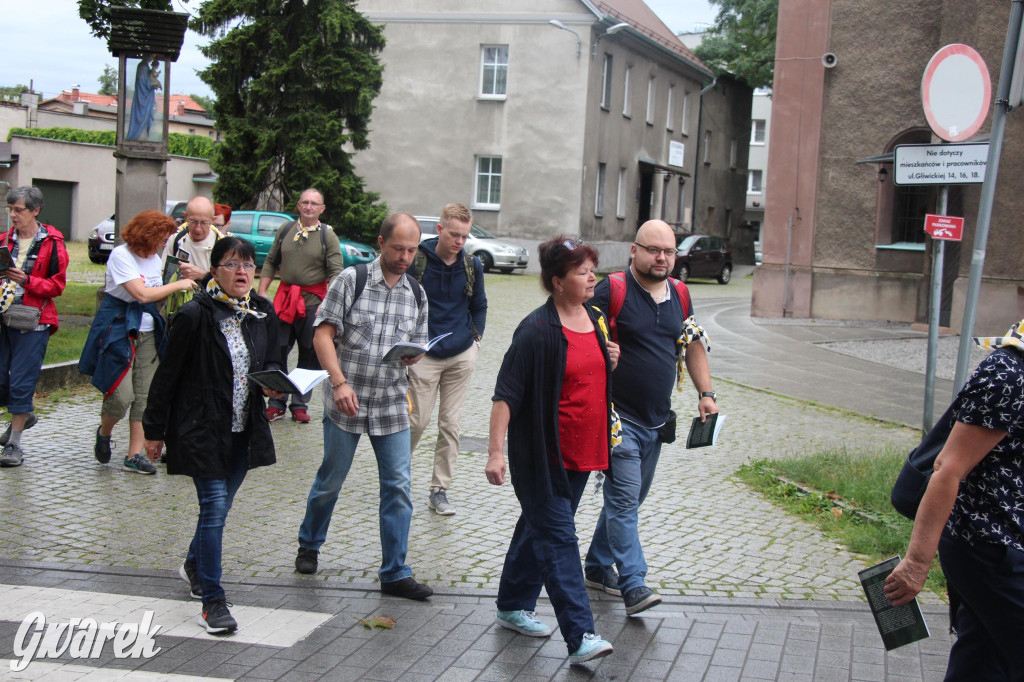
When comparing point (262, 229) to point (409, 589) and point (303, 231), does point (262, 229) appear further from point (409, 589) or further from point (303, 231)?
point (409, 589)

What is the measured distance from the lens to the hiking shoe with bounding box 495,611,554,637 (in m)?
4.89

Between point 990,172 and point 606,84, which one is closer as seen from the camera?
point 990,172

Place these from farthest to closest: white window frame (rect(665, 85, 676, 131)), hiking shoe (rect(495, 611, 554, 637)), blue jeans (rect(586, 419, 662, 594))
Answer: white window frame (rect(665, 85, 676, 131)) < blue jeans (rect(586, 419, 662, 594)) < hiking shoe (rect(495, 611, 554, 637))

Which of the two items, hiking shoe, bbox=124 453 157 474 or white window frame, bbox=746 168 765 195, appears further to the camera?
white window frame, bbox=746 168 765 195

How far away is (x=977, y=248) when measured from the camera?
20.7ft

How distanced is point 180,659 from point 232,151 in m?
24.0

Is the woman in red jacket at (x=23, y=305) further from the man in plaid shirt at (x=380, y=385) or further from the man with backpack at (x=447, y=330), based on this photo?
the man in plaid shirt at (x=380, y=385)

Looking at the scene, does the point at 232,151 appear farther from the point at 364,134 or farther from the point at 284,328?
the point at 284,328

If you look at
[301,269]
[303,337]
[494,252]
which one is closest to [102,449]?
[303,337]

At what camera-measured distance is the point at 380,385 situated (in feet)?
17.6

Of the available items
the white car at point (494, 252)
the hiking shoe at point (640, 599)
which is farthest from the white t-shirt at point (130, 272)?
the white car at point (494, 252)

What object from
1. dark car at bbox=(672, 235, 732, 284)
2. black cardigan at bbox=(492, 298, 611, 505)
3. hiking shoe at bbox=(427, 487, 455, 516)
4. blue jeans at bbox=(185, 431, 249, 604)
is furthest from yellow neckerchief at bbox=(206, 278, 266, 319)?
dark car at bbox=(672, 235, 732, 284)

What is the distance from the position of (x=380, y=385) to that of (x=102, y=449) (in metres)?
3.30

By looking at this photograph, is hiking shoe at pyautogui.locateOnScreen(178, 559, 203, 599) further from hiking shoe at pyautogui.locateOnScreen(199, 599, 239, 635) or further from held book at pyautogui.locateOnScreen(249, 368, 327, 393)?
held book at pyautogui.locateOnScreen(249, 368, 327, 393)
